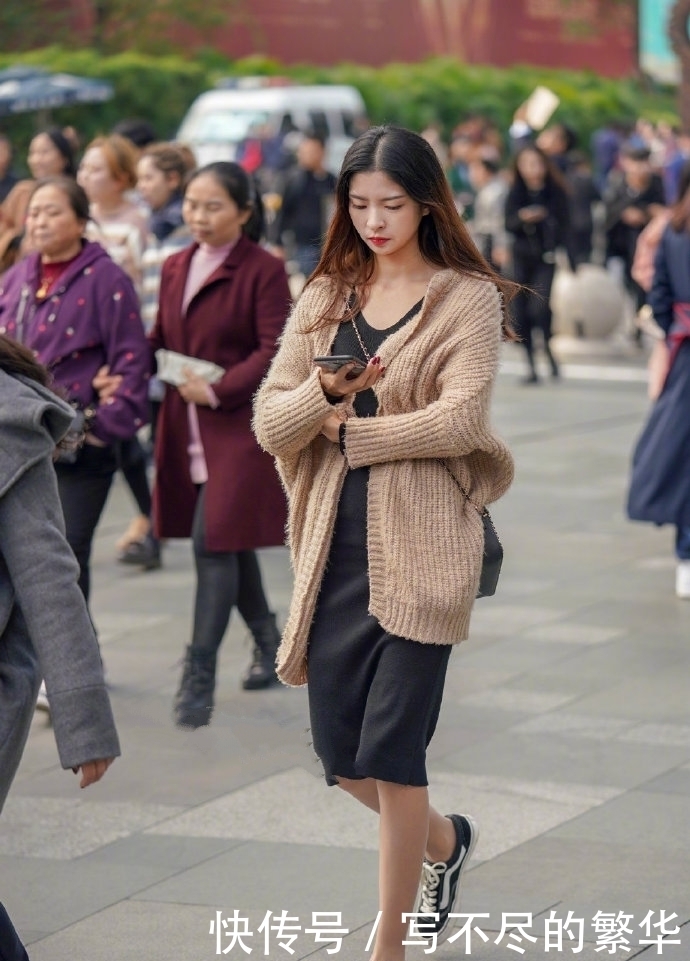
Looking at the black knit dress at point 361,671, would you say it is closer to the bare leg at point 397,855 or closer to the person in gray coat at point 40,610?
the bare leg at point 397,855

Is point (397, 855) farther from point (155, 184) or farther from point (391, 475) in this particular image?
point (155, 184)

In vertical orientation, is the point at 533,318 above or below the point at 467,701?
below

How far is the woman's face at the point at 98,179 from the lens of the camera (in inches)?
322

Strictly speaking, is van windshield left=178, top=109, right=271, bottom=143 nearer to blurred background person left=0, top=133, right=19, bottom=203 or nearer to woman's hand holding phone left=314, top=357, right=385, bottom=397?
blurred background person left=0, top=133, right=19, bottom=203

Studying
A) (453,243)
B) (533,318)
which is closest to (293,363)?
(453,243)

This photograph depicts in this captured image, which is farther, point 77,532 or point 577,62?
point 577,62

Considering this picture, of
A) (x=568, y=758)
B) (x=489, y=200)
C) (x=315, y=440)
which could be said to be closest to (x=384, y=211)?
(x=315, y=440)

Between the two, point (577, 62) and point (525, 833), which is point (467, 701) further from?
point (577, 62)

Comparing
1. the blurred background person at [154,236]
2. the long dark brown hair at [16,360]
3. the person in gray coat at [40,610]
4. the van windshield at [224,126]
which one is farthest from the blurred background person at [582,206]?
the person in gray coat at [40,610]

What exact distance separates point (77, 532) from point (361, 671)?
2.48 m

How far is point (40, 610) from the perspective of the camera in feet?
10.7

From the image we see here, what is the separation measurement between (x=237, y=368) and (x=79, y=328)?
0.54m

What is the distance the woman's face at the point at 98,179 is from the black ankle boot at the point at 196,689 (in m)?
2.80

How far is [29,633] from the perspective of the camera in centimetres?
331
